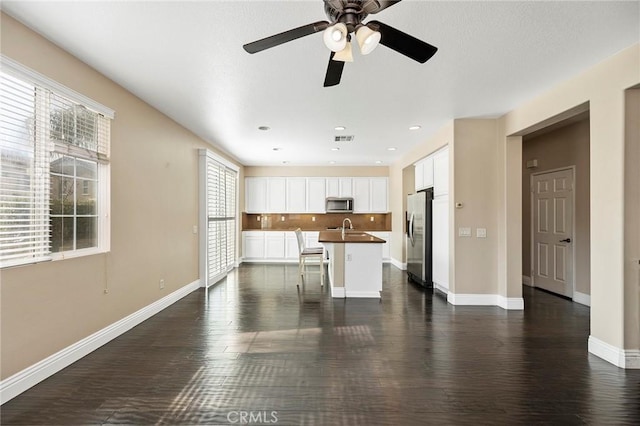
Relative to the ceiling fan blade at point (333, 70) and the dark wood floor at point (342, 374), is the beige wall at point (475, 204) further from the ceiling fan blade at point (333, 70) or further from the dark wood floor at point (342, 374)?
the ceiling fan blade at point (333, 70)

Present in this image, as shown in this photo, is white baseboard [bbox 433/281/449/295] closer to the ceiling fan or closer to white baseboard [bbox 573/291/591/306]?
white baseboard [bbox 573/291/591/306]

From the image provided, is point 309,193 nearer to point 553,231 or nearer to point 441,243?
point 441,243

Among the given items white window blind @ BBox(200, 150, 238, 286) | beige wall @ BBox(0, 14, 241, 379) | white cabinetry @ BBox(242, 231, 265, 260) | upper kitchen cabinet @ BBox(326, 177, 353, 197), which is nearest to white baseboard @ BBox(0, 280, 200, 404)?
beige wall @ BBox(0, 14, 241, 379)

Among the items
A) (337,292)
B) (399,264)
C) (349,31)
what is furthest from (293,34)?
(399,264)

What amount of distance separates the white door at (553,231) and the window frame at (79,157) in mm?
6119

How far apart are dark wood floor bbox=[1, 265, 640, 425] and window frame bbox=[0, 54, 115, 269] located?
0.92 m

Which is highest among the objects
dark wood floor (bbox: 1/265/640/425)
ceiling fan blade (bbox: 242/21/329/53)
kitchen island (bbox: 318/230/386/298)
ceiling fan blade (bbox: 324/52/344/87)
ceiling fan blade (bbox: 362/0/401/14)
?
ceiling fan blade (bbox: 362/0/401/14)

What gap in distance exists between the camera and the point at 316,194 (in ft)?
27.4

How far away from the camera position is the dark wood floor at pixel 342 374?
6.62 feet

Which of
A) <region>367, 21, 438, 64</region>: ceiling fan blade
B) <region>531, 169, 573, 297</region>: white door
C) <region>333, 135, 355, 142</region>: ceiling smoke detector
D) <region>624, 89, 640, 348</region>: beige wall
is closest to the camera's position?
<region>367, 21, 438, 64</region>: ceiling fan blade

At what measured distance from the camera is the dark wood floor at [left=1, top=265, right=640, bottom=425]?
A: 2.02m

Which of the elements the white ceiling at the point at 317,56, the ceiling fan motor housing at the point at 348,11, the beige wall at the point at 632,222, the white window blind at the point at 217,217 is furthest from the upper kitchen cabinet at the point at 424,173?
the ceiling fan motor housing at the point at 348,11

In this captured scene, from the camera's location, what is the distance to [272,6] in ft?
6.54

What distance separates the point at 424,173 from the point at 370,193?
8.52 ft
